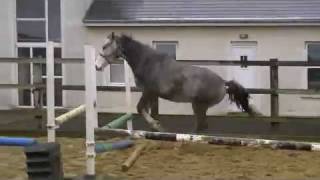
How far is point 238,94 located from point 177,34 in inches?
350

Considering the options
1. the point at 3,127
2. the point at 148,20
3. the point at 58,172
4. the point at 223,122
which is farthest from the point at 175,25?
the point at 58,172

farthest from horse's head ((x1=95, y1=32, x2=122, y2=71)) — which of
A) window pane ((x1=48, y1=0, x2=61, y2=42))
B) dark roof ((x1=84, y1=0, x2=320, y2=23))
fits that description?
window pane ((x1=48, y1=0, x2=61, y2=42))

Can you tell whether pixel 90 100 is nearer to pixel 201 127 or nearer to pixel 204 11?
pixel 201 127

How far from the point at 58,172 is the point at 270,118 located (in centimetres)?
636

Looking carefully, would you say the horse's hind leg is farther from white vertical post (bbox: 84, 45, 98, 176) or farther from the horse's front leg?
white vertical post (bbox: 84, 45, 98, 176)

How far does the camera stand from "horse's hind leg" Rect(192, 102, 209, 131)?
11.8m

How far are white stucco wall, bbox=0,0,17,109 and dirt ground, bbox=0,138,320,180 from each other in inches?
419

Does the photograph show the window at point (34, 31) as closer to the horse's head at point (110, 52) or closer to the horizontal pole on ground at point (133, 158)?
the horse's head at point (110, 52)

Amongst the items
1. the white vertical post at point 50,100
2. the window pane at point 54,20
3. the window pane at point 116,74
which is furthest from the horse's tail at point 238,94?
the window pane at point 54,20

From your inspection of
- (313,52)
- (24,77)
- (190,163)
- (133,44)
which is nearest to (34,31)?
(24,77)

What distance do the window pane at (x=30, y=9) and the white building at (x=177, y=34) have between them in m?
0.03

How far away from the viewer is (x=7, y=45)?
21.8 metres

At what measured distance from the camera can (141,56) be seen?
11.6 meters

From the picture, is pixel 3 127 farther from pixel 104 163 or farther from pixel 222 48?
pixel 222 48
